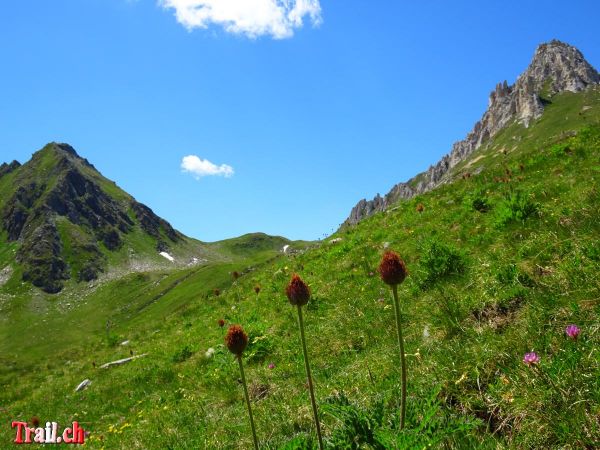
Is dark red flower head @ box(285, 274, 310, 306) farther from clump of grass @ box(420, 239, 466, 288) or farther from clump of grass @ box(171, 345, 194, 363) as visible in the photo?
clump of grass @ box(171, 345, 194, 363)

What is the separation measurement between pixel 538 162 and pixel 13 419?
22698 millimetres

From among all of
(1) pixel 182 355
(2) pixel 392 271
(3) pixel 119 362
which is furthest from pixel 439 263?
(3) pixel 119 362

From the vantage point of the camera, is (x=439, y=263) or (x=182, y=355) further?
(x=182, y=355)

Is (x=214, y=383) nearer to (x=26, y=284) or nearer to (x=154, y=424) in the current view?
(x=154, y=424)

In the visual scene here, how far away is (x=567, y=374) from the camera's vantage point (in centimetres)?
372

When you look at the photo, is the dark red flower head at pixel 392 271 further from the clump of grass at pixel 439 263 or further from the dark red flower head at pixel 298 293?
the clump of grass at pixel 439 263

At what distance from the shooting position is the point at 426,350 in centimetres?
592

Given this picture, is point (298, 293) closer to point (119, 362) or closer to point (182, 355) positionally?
point (182, 355)

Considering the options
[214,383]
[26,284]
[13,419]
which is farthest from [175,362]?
[26,284]
